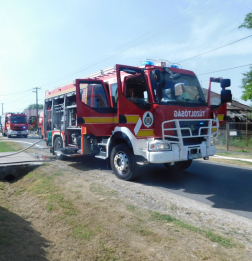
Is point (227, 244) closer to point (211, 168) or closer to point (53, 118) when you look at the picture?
point (211, 168)

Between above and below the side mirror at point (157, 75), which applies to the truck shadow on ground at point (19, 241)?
below

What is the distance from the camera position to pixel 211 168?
9.01 metres

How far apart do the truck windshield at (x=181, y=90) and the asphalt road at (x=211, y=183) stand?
2.05 m

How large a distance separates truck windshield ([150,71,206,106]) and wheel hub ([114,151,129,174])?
177 cm

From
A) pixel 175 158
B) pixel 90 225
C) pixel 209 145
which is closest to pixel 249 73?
pixel 209 145

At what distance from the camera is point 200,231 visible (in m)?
3.93

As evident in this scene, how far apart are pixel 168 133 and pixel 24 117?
95.9ft

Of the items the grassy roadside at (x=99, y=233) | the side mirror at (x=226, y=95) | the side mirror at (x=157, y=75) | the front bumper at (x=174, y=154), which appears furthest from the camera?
the side mirror at (x=226, y=95)

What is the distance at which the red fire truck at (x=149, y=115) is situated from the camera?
6.44m

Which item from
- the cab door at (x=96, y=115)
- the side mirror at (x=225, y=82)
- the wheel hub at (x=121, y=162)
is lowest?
the wheel hub at (x=121, y=162)

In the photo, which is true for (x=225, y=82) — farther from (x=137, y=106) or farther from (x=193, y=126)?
(x=137, y=106)

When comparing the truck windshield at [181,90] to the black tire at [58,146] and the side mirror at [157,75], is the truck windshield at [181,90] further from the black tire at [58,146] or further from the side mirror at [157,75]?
the black tire at [58,146]

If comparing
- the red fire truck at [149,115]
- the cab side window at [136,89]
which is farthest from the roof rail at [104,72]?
Result: the cab side window at [136,89]

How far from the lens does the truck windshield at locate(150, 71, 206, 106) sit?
261 inches
